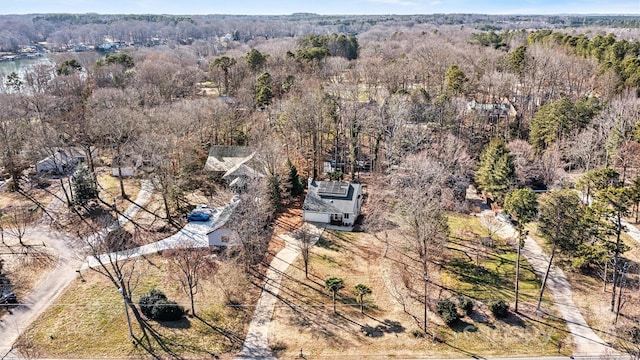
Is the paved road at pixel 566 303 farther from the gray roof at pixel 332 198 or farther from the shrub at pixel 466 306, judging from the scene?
the gray roof at pixel 332 198

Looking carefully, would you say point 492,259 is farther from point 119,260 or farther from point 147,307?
point 119,260

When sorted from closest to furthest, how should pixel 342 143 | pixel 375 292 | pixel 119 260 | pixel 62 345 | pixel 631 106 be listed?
pixel 62 345, pixel 375 292, pixel 119 260, pixel 631 106, pixel 342 143

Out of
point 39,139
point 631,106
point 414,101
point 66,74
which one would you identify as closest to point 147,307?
point 39,139

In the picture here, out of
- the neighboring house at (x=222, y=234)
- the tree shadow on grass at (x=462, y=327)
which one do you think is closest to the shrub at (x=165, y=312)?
the neighboring house at (x=222, y=234)

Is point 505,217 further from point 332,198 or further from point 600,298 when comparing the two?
point 332,198

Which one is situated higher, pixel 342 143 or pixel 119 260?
pixel 342 143

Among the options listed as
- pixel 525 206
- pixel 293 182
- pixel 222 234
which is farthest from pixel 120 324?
pixel 525 206
